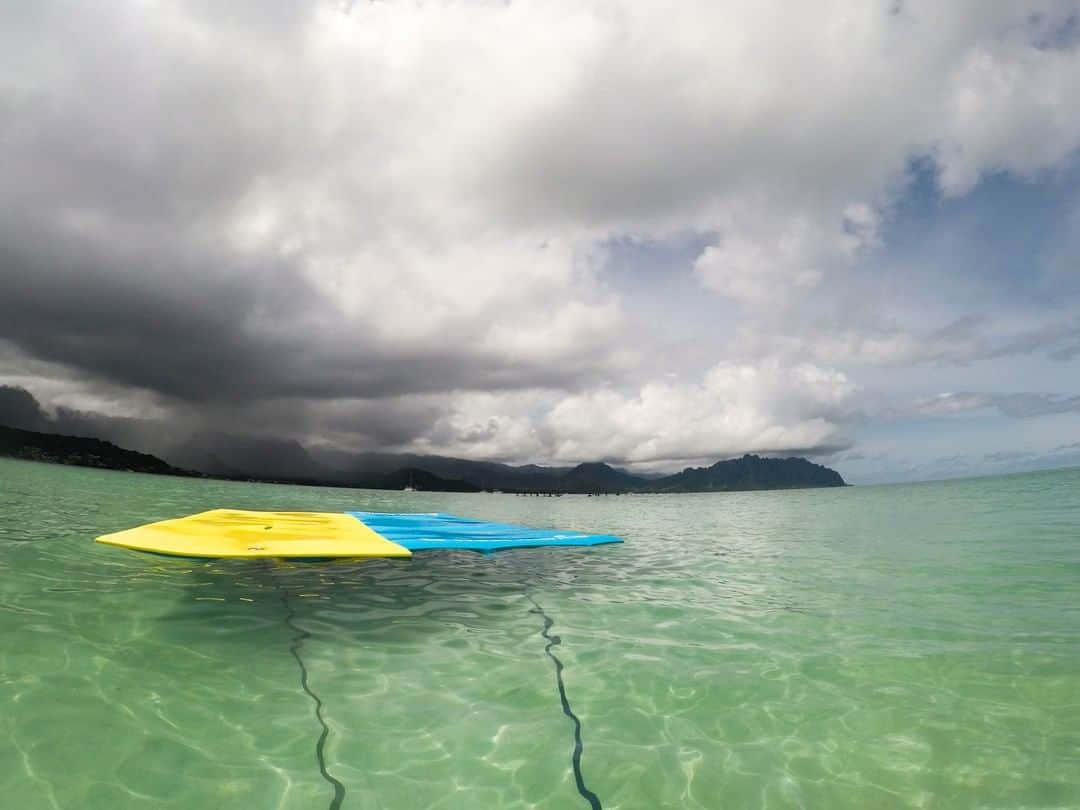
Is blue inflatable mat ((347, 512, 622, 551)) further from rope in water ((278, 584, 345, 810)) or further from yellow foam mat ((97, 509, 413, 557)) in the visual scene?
Result: rope in water ((278, 584, 345, 810))

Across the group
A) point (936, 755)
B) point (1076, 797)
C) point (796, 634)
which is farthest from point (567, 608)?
point (1076, 797)

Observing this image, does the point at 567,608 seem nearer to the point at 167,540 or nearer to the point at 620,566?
the point at 620,566

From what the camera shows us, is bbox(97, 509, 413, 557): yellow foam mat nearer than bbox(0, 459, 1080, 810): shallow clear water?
No

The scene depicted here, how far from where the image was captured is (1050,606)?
7.70 meters

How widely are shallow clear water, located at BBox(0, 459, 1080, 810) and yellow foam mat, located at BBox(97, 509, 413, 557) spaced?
686mm

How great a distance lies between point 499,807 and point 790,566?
10897mm

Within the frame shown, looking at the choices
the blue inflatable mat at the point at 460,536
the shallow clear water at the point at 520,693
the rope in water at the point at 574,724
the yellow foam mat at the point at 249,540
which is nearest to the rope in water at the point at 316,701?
the shallow clear water at the point at 520,693

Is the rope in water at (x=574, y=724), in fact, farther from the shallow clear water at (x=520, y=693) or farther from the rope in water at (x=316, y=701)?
the rope in water at (x=316, y=701)

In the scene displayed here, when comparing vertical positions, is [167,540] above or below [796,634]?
above

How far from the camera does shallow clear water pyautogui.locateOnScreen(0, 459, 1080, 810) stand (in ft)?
10.6

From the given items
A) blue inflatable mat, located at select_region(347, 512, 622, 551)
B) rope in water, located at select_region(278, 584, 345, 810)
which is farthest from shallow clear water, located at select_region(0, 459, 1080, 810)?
blue inflatable mat, located at select_region(347, 512, 622, 551)

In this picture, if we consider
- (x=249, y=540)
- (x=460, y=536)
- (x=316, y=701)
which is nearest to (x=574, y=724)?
(x=316, y=701)

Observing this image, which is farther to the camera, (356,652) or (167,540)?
(167,540)

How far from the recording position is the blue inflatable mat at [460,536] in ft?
32.7
